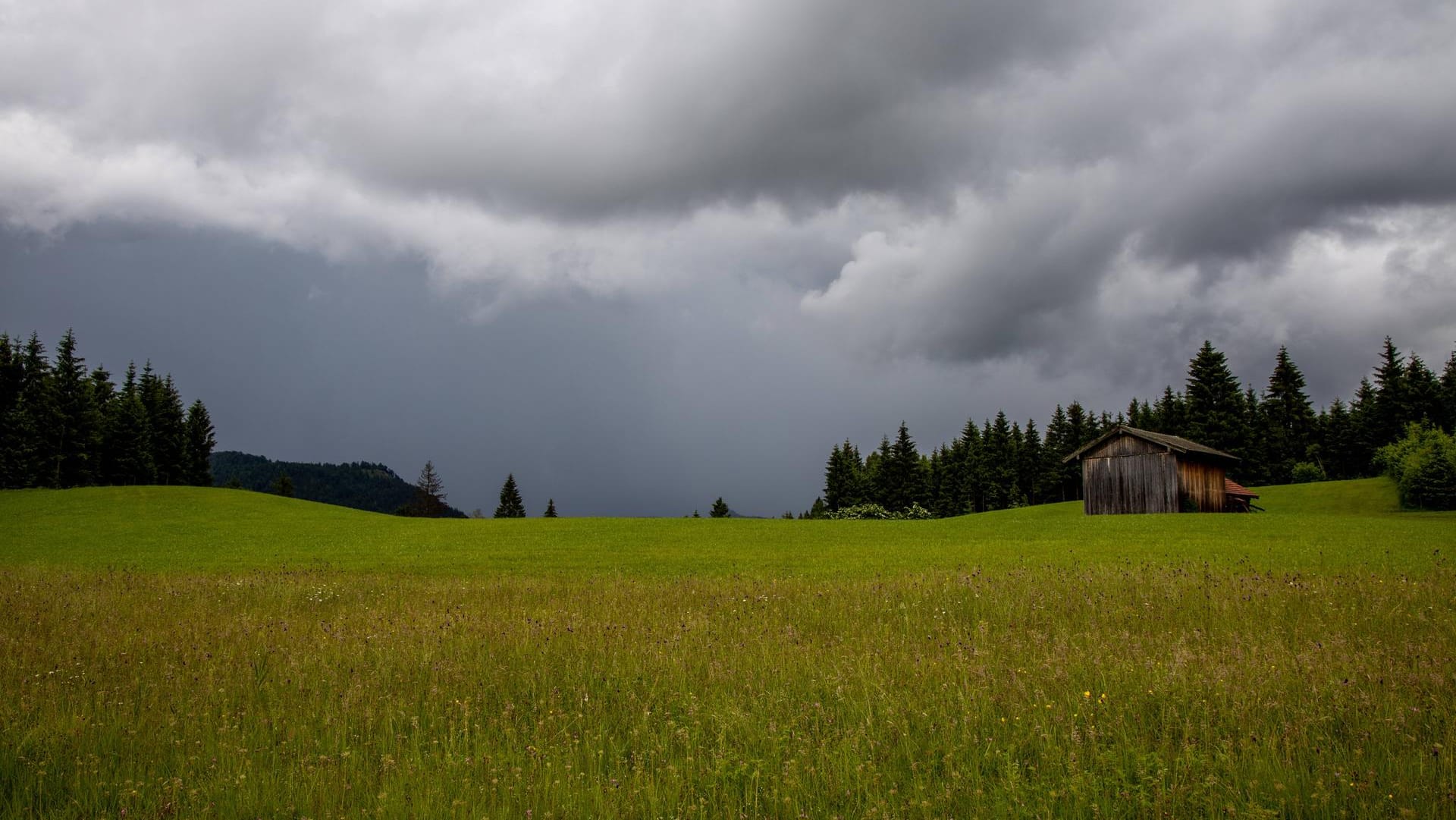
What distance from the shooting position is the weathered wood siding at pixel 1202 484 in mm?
50375

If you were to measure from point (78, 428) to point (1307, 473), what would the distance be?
449ft

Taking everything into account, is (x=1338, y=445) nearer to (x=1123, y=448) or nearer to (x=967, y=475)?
(x=967, y=475)

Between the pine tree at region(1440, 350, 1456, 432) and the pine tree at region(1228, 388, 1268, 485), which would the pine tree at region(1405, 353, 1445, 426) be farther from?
the pine tree at region(1228, 388, 1268, 485)

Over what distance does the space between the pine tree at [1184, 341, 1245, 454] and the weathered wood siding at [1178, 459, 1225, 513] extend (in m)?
31.3

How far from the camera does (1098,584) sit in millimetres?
13367

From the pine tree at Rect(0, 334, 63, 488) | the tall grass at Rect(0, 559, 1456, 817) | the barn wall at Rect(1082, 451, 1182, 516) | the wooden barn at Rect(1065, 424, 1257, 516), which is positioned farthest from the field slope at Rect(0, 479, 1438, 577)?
the pine tree at Rect(0, 334, 63, 488)

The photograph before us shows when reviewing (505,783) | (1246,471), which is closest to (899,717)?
(505,783)

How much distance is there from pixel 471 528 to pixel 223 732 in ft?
124

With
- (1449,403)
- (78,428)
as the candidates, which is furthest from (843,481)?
(78,428)

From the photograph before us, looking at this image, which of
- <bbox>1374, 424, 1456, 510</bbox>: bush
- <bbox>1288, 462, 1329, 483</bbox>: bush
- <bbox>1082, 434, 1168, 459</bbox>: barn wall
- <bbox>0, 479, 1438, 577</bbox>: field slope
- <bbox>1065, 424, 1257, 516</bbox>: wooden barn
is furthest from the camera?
<bbox>1288, 462, 1329, 483</bbox>: bush

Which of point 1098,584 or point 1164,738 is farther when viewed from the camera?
point 1098,584

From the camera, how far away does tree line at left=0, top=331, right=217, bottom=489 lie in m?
70.1

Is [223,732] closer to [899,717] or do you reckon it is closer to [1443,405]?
[899,717]

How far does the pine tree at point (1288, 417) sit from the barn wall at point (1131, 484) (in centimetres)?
4412
